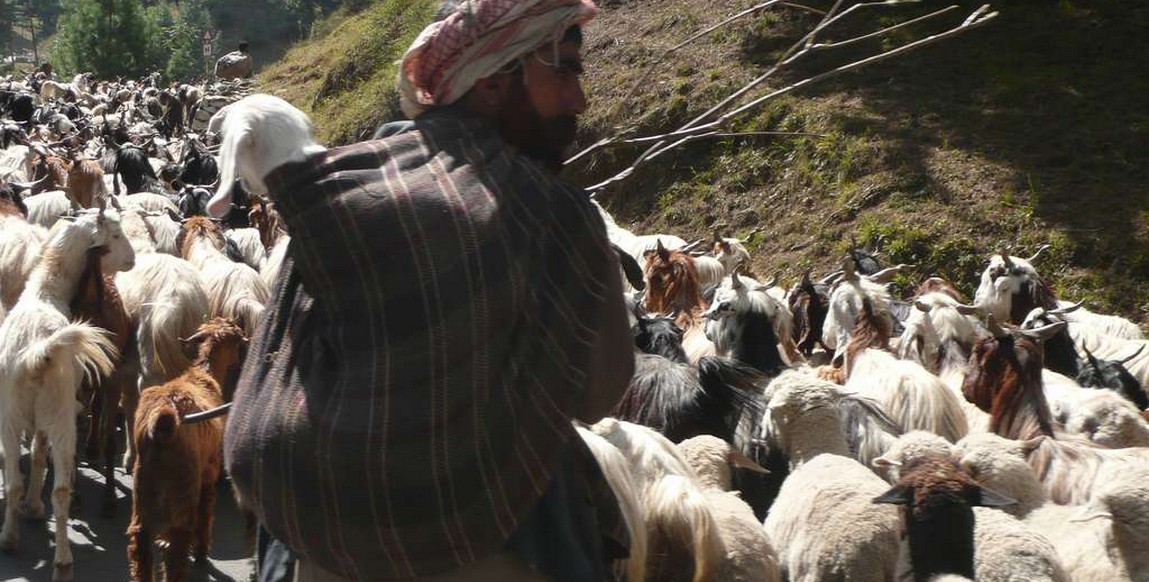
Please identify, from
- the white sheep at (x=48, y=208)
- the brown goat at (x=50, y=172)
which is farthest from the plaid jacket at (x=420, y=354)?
the brown goat at (x=50, y=172)

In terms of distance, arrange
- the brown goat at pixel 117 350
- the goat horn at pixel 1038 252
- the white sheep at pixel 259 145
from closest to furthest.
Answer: the white sheep at pixel 259 145
the brown goat at pixel 117 350
the goat horn at pixel 1038 252

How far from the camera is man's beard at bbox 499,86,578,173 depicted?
2.45 meters

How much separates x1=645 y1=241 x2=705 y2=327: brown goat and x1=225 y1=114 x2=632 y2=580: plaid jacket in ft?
23.2

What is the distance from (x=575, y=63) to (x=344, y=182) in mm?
552

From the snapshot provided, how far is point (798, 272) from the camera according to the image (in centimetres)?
1254

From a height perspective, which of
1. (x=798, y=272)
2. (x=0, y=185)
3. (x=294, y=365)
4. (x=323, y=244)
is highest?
(x=323, y=244)

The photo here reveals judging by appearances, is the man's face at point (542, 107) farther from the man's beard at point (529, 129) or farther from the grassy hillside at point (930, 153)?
the grassy hillside at point (930, 153)

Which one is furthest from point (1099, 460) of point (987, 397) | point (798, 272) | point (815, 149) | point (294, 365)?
point (815, 149)

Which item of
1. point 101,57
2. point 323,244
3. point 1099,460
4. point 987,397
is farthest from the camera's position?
point 101,57

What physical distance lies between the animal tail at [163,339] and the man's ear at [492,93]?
236 inches

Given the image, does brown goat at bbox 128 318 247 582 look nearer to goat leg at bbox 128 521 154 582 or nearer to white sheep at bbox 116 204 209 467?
goat leg at bbox 128 521 154 582

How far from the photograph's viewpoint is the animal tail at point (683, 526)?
4641 millimetres

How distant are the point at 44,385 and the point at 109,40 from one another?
5206 cm

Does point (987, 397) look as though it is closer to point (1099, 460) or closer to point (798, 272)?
point (1099, 460)
